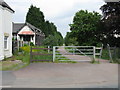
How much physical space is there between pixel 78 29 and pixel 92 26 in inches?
94.6

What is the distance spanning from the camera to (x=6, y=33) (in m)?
18.1

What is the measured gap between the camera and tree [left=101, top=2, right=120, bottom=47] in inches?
820

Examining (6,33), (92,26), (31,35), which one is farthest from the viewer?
(31,35)

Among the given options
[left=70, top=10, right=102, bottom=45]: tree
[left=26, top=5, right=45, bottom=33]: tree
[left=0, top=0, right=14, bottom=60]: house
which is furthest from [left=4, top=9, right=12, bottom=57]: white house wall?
[left=26, top=5, right=45, bottom=33]: tree

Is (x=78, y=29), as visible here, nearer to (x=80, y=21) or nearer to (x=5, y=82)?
(x=80, y=21)

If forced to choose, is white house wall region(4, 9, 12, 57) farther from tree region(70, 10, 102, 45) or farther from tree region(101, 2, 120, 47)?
tree region(70, 10, 102, 45)

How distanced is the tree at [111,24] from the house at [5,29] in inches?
403

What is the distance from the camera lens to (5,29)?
18.0 metres

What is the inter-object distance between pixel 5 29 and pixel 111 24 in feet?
36.0

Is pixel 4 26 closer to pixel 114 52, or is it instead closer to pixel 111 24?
pixel 114 52

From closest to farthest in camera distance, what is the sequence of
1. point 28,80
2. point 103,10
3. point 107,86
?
point 107,86 < point 28,80 < point 103,10

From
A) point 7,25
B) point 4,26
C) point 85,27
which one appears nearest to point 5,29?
point 4,26

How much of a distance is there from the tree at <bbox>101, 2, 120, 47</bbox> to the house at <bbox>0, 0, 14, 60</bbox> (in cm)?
1023

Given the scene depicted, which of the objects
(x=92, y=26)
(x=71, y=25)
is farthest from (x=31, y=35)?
(x=92, y=26)
